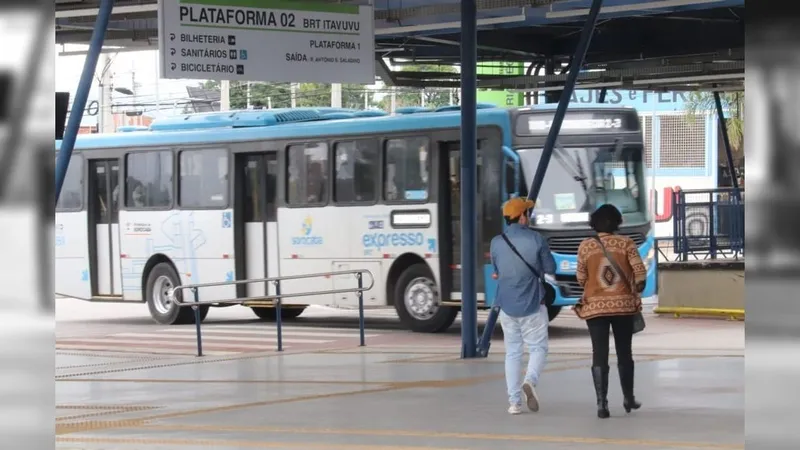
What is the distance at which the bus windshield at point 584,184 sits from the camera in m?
20.0

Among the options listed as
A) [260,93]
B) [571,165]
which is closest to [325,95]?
[260,93]

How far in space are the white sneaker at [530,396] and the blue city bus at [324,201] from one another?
333 inches

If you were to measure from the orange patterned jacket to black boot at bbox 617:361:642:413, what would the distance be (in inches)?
22.0

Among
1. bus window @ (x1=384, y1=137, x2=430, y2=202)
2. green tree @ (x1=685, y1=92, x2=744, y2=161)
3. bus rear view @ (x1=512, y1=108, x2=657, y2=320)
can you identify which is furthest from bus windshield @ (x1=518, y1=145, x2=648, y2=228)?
green tree @ (x1=685, y1=92, x2=744, y2=161)

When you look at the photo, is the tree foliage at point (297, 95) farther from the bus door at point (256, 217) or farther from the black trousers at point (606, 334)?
the black trousers at point (606, 334)

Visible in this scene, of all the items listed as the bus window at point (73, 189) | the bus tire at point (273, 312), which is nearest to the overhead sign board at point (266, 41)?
the bus tire at point (273, 312)

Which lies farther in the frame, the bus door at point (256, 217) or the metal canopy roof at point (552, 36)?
the bus door at point (256, 217)

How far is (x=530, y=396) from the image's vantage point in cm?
1141

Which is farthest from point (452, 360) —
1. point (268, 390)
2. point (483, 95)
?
point (483, 95)

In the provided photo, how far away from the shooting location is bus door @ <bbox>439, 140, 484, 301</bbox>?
2052cm

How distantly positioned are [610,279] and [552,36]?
15792mm

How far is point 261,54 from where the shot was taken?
654 inches

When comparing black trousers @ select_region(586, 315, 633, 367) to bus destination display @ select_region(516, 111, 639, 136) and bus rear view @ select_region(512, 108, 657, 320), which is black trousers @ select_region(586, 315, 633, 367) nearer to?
bus rear view @ select_region(512, 108, 657, 320)

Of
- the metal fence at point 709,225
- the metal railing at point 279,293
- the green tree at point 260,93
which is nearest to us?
the metal railing at point 279,293
